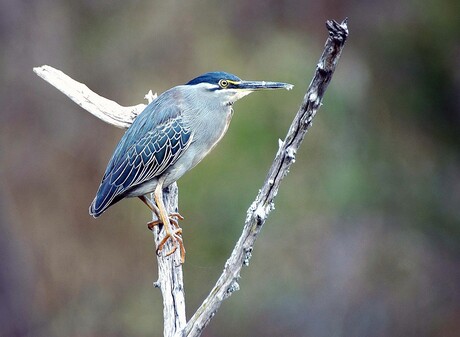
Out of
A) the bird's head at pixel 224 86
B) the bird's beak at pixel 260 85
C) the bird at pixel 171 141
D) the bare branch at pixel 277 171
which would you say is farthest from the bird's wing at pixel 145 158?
the bare branch at pixel 277 171

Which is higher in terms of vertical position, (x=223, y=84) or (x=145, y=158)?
(x=223, y=84)

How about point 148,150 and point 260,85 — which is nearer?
point 260,85

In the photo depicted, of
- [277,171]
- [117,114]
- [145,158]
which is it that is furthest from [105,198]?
[277,171]

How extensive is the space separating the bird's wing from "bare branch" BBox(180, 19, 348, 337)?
2.05 feet

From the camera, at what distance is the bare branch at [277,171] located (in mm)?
1942

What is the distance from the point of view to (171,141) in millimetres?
2809

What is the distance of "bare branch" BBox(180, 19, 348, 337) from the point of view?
1.94 m

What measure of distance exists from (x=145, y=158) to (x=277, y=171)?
31.1 inches

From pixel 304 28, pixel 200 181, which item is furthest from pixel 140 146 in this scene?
pixel 304 28

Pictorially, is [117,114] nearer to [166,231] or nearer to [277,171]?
[166,231]

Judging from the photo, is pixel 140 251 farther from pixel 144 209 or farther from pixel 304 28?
pixel 304 28

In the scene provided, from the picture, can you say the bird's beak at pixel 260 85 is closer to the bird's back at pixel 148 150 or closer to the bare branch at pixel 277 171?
the bird's back at pixel 148 150

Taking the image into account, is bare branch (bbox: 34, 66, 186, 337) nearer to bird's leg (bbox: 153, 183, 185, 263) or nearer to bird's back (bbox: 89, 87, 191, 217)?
bird's leg (bbox: 153, 183, 185, 263)

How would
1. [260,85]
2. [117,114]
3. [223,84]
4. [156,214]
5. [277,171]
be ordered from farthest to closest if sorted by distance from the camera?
[117,114], [156,214], [223,84], [260,85], [277,171]
